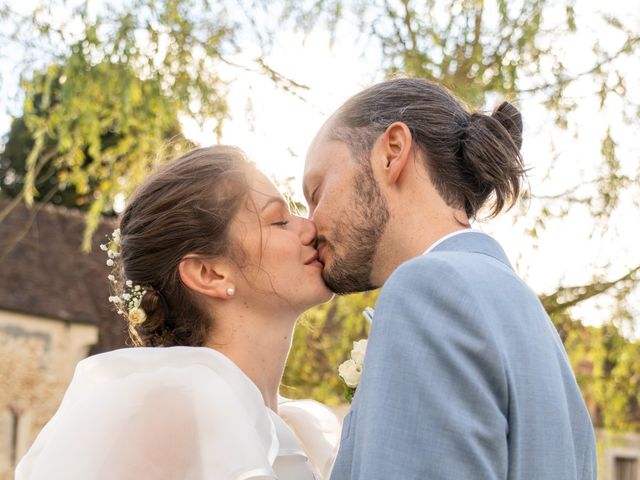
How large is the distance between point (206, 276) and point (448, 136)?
3.19ft

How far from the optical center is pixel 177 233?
3566 mm

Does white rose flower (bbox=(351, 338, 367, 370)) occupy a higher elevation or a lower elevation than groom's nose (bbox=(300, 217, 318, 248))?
lower

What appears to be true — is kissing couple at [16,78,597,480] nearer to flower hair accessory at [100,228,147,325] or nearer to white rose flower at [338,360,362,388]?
flower hair accessory at [100,228,147,325]

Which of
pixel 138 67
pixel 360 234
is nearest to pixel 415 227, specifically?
pixel 360 234

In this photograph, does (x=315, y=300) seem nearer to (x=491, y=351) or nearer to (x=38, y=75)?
(x=491, y=351)

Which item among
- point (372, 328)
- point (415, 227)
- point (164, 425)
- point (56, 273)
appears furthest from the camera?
point (56, 273)

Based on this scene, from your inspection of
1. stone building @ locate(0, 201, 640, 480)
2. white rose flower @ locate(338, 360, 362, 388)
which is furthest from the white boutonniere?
stone building @ locate(0, 201, 640, 480)

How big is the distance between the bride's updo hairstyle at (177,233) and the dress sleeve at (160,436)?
1.58 feet

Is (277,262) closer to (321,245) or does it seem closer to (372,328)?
(321,245)

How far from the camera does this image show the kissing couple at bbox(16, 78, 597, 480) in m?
2.33

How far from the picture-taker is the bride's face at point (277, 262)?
3.54 meters

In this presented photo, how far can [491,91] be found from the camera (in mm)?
7273

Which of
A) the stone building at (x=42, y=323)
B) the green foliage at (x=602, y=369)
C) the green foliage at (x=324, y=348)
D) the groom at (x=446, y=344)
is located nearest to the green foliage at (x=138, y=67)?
the green foliage at (x=324, y=348)

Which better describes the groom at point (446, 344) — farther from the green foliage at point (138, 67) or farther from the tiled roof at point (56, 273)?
the tiled roof at point (56, 273)
